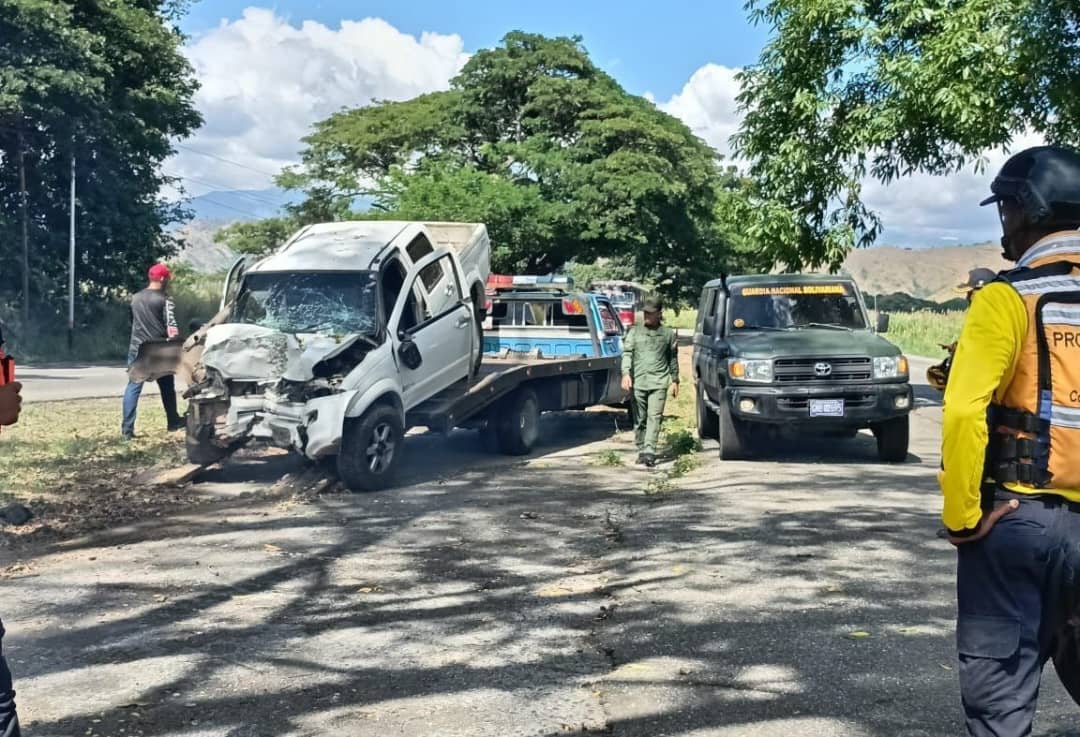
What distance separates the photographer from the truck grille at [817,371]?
10758 millimetres

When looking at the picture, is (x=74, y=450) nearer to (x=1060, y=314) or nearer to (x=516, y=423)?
(x=516, y=423)

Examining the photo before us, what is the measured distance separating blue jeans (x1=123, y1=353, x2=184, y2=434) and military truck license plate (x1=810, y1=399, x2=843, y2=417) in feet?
21.4

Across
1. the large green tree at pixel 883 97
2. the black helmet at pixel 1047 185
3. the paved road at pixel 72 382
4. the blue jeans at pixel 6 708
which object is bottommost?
the blue jeans at pixel 6 708

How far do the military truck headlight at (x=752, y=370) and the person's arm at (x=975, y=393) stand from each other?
785 cm

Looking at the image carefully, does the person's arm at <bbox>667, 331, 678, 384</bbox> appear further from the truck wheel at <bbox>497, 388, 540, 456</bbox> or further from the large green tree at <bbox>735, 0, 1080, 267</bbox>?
the large green tree at <bbox>735, 0, 1080, 267</bbox>

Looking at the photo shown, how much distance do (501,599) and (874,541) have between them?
8.86ft

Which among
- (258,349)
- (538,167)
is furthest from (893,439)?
(538,167)

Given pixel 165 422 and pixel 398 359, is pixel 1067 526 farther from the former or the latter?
pixel 165 422

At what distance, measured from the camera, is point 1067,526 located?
295 cm

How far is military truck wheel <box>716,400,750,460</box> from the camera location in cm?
1111


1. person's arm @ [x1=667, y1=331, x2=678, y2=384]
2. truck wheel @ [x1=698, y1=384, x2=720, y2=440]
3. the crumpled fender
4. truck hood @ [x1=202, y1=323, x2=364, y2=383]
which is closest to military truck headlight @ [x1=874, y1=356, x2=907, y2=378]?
person's arm @ [x1=667, y1=331, x2=678, y2=384]

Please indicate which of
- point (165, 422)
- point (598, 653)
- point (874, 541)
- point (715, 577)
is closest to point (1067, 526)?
point (598, 653)

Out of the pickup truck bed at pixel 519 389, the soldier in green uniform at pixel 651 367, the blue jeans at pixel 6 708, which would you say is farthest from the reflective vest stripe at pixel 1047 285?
the soldier in green uniform at pixel 651 367

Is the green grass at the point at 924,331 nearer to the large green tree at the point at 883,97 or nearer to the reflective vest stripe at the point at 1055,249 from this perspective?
the large green tree at the point at 883,97
